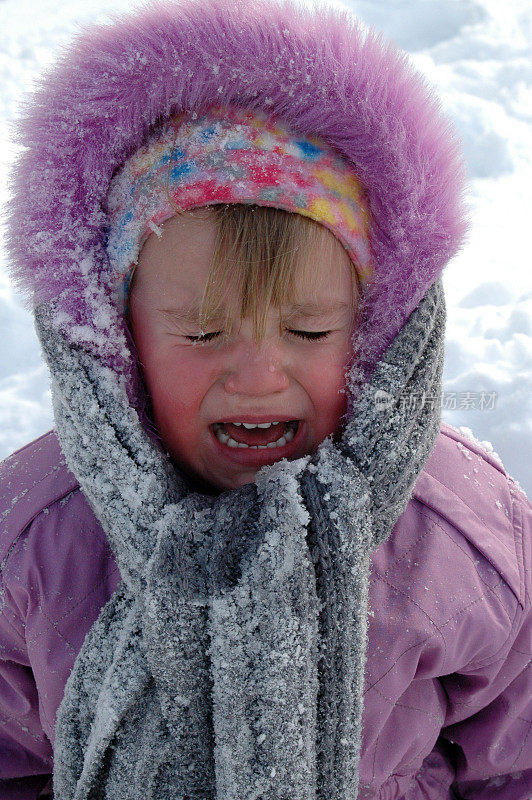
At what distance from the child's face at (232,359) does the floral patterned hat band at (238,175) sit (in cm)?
3

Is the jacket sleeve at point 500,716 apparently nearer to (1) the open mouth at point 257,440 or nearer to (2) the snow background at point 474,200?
(1) the open mouth at point 257,440

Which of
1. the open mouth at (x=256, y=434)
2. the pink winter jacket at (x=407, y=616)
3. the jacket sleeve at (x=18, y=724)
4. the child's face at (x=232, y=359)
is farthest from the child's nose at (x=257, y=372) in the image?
the jacket sleeve at (x=18, y=724)

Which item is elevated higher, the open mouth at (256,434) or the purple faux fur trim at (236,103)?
the purple faux fur trim at (236,103)

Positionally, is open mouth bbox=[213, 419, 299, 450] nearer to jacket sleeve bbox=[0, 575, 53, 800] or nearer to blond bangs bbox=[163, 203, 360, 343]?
blond bangs bbox=[163, 203, 360, 343]

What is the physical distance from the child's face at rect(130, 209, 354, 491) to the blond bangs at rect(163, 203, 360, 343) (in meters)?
0.01

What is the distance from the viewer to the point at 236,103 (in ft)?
3.00

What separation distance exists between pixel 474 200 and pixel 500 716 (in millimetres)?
2196

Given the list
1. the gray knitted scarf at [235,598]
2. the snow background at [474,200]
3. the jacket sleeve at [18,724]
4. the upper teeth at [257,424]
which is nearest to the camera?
the gray knitted scarf at [235,598]

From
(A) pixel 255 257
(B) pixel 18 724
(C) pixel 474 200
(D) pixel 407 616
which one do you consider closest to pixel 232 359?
(A) pixel 255 257

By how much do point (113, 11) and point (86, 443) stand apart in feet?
2.02

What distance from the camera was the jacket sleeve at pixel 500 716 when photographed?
1.18 meters

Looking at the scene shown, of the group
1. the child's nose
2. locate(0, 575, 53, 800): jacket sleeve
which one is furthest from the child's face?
locate(0, 575, 53, 800): jacket sleeve

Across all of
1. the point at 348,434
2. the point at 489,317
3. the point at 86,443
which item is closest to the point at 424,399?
the point at 348,434

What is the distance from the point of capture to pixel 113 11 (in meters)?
1.00
